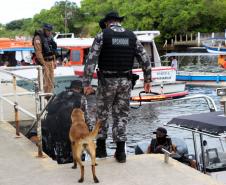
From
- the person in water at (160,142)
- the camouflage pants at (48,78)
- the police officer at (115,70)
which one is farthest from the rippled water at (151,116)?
the police officer at (115,70)

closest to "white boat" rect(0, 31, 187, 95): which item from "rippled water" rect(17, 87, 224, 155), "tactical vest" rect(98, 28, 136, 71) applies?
"rippled water" rect(17, 87, 224, 155)

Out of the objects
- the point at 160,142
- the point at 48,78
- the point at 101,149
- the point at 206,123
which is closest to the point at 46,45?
the point at 48,78

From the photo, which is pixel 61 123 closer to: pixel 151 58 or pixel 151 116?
pixel 151 116

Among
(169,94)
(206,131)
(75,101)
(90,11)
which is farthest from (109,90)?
(90,11)

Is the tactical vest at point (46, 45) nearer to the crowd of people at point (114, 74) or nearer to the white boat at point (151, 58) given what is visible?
the crowd of people at point (114, 74)

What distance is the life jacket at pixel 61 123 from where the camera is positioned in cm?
643

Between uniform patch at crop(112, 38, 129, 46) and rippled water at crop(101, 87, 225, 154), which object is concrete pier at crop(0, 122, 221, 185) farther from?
rippled water at crop(101, 87, 225, 154)

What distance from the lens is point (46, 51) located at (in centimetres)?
1028

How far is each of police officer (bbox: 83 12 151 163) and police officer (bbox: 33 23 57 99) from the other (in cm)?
425

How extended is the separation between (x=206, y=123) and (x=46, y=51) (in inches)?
189

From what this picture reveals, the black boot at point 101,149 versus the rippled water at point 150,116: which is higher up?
the black boot at point 101,149

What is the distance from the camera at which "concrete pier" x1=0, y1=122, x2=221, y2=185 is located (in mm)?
5383

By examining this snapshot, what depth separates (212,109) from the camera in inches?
337

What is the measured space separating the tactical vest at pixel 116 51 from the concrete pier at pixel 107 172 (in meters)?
1.18
